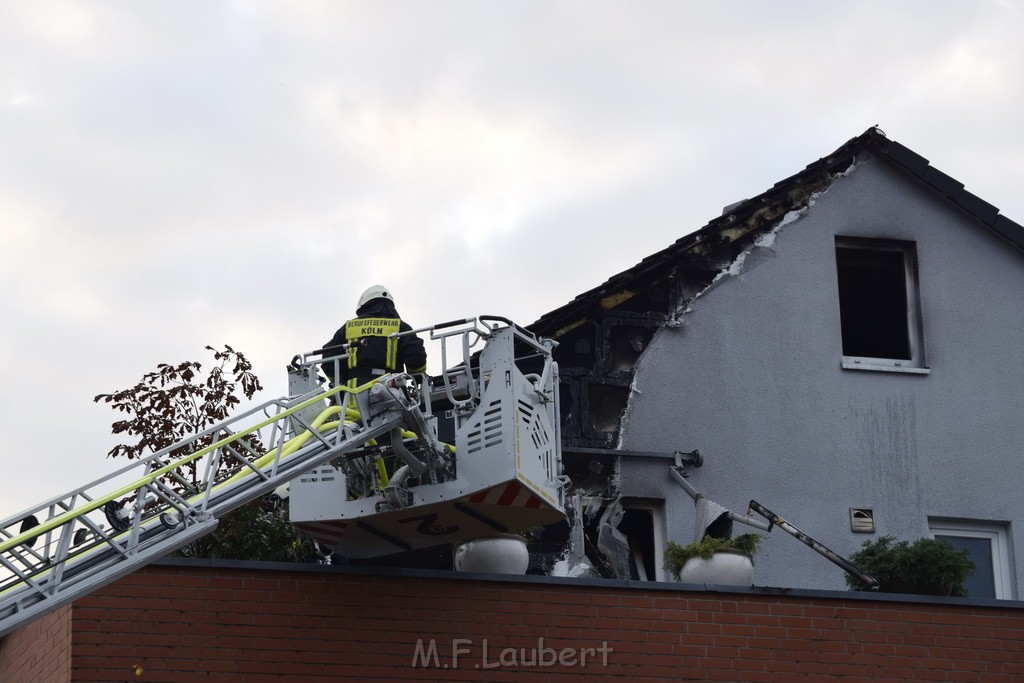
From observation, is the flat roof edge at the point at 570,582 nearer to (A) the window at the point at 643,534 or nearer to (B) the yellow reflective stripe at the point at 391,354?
(B) the yellow reflective stripe at the point at 391,354

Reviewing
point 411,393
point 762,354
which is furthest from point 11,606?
point 762,354

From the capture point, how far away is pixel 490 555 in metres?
13.7

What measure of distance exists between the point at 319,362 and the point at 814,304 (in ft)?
19.0

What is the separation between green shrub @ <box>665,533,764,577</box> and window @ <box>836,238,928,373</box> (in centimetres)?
372

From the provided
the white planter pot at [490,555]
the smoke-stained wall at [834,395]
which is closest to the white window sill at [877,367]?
the smoke-stained wall at [834,395]

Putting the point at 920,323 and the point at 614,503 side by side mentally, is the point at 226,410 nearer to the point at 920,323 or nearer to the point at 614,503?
the point at 614,503

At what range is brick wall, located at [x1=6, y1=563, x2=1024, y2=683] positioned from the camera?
12445 mm

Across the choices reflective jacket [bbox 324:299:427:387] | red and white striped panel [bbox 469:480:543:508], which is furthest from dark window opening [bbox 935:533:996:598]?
reflective jacket [bbox 324:299:427:387]

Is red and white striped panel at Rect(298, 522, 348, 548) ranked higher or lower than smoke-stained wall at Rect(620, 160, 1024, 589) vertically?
lower

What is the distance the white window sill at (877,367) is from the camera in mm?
17078

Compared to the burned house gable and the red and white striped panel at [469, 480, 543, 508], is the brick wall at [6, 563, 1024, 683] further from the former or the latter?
the burned house gable

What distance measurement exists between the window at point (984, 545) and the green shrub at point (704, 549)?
10.1ft

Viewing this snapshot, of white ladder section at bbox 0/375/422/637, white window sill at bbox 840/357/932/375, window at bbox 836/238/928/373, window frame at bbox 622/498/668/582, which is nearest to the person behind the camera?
white ladder section at bbox 0/375/422/637

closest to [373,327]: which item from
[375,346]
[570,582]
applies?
[375,346]
